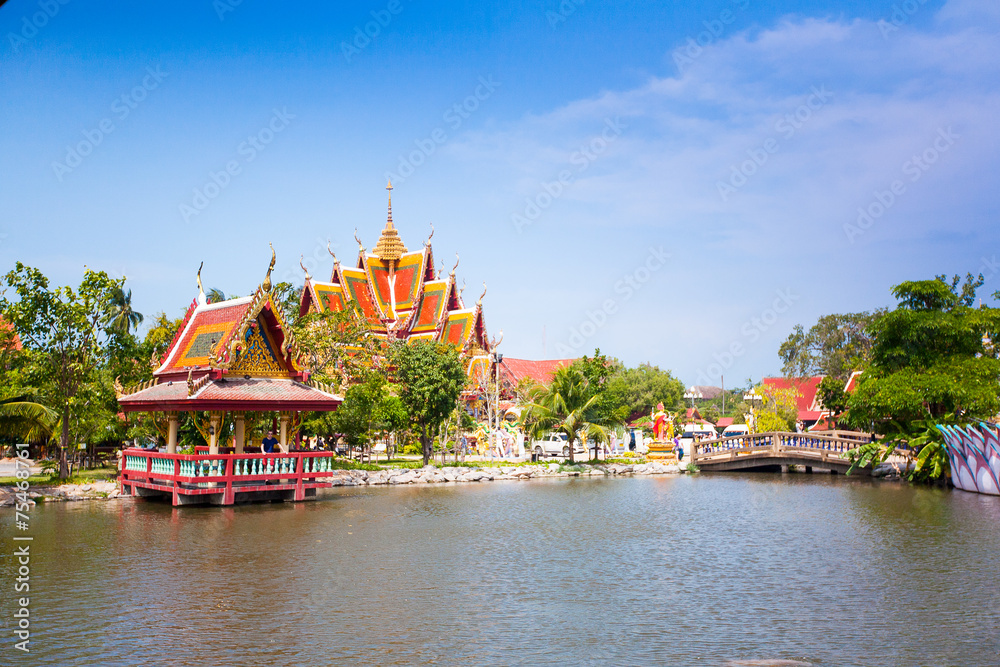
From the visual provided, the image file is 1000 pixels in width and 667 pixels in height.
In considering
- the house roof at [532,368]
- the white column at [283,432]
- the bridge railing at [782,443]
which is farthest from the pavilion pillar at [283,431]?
the house roof at [532,368]

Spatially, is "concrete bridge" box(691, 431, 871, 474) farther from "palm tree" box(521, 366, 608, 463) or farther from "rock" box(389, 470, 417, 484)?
"rock" box(389, 470, 417, 484)

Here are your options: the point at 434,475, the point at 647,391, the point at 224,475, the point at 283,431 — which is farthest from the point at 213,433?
the point at 647,391

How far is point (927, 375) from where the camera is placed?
97.1 feet

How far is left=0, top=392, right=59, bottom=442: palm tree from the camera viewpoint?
21.7 meters

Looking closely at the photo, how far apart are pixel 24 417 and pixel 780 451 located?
27.0m

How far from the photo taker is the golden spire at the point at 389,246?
51500 millimetres

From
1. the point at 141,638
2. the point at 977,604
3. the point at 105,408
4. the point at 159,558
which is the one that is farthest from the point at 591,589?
the point at 105,408

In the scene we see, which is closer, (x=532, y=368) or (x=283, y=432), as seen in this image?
(x=283, y=432)

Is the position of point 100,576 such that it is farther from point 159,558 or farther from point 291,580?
point 291,580

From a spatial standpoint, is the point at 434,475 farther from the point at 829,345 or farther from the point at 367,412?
the point at 829,345

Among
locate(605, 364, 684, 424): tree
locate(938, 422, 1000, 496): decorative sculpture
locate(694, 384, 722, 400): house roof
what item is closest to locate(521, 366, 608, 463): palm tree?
locate(938, 422, 1000, 496): decorative sculpture

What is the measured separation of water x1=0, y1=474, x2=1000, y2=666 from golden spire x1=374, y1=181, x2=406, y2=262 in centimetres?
3170

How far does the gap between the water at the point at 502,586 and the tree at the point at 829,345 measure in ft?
140

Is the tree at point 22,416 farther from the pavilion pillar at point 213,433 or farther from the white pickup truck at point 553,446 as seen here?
the white pickup truck at point 553,446
